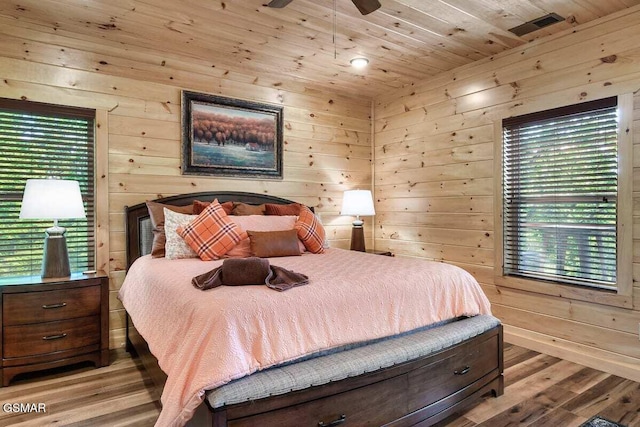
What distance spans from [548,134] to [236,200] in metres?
2.83

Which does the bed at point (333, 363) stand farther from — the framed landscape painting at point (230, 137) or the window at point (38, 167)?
the framed landscape painting at point (230, 137)

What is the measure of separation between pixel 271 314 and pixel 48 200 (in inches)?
80.3

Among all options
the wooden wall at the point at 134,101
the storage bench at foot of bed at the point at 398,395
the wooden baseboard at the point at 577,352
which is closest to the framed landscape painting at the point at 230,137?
the wooden wall at the point at 134,101

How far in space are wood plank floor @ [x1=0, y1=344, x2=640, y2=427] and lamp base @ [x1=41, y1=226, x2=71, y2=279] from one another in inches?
28.3

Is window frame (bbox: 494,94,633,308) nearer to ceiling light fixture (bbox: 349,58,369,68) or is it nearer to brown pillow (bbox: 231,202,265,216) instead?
ceiling light fixture (bbox: 349,58,369,68)

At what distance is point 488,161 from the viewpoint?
357 cm

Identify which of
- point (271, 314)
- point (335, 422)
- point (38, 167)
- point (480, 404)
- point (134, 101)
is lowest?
point (480, 404)

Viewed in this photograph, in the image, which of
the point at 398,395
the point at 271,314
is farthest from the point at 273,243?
the point at 398,395

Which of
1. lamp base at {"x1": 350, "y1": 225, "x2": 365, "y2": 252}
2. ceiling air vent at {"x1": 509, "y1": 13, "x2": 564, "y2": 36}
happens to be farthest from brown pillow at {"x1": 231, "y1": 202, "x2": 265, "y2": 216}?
ceiling air vent at {"x1": 509, "y1": 13, "x2": 564, "y2": 36}

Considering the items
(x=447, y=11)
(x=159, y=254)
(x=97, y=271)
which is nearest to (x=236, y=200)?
(x=159, y=254)

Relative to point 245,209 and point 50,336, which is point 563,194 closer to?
point 245,209

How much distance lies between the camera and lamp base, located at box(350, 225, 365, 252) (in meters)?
4.32

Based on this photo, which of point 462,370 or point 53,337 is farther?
point 53,337

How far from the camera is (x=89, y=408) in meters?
2.26
